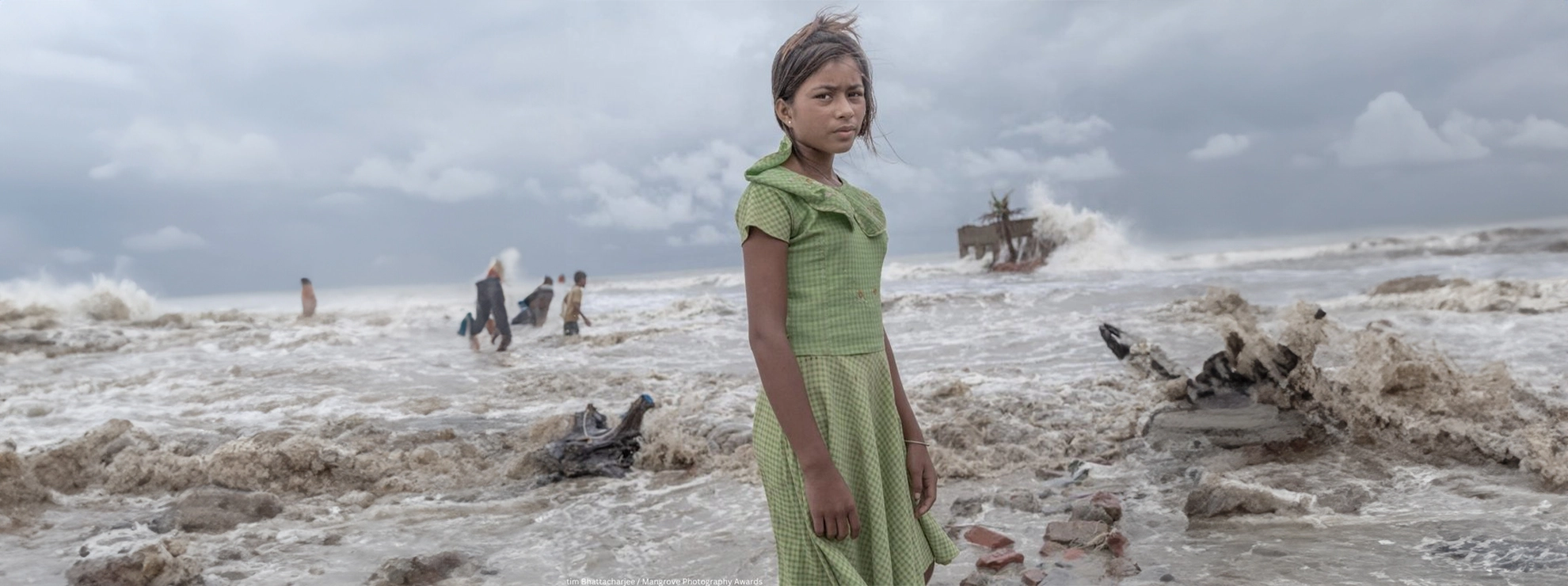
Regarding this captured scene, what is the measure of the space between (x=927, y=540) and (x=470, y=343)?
39.9ft

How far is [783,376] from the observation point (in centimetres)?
139

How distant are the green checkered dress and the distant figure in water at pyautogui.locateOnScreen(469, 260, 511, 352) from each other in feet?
37.9

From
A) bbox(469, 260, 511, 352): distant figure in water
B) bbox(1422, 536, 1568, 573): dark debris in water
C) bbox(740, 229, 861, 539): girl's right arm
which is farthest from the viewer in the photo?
bbox(469, 260, 511, 352): distant figure in water

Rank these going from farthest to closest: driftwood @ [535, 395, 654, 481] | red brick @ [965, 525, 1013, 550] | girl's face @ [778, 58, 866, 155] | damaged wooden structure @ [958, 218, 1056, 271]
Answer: damaged wooden structure @ [958, 218, 1056, 271] → driftwood @ [535, 395, 654, 481] → red brick @ [965, 525, 1013, 550] → girl's face @ [778, 58, 866, 155]

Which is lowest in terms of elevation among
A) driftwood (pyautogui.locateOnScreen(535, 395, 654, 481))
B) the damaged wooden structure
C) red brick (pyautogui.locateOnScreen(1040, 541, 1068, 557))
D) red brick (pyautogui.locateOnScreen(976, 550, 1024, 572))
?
red brick (pyautogui.locateOnScreen(1040, 541, 1068, 557))

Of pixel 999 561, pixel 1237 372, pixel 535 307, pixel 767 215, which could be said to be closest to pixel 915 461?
pixel 767 215

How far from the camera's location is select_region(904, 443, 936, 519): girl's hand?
5.33ft

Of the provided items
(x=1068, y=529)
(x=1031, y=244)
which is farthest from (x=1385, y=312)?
(x=1031, y=244)

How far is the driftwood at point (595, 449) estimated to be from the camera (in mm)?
4863

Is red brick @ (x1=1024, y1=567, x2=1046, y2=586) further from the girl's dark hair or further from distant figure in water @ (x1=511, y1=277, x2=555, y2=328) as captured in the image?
distant figure in water @ (x1=511, y1=277, x2=555, y2=328)

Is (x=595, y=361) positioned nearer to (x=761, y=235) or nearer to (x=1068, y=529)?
(x=1068, y=529)

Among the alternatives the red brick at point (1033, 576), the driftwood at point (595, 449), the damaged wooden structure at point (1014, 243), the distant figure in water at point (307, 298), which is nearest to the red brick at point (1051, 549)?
the red brick at point (1033, 576)

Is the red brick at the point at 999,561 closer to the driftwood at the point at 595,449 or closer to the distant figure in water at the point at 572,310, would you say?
the driftwood at the point at 595,449

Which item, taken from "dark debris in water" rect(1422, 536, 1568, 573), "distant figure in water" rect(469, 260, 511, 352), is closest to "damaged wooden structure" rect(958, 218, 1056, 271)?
"distant figure in water" rect(469, 260, 511, 352)
